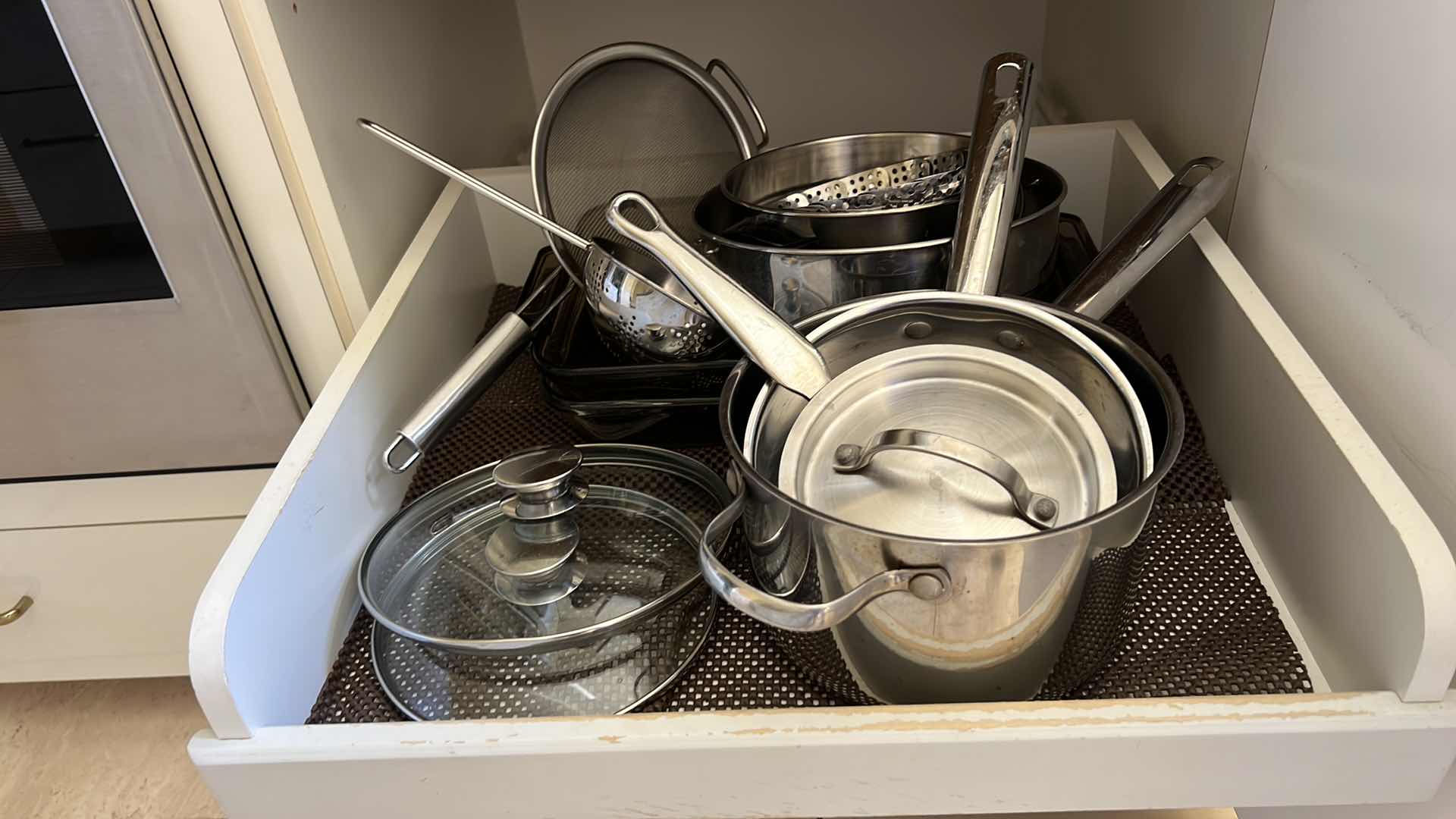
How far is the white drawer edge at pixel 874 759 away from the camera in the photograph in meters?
0.36

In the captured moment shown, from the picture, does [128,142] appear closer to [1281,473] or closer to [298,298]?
[298,298]

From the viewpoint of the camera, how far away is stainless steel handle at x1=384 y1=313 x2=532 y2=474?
54cm

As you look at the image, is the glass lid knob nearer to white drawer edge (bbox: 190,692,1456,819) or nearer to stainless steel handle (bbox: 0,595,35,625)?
white drawer edge (bbox: 190,692,1456,819)

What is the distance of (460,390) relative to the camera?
57cm

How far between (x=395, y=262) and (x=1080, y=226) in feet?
1.53

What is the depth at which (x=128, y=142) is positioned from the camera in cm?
53

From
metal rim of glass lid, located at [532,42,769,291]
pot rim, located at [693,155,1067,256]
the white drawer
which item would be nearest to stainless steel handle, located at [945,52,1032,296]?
pot rim, located at [693,155,1067,256]

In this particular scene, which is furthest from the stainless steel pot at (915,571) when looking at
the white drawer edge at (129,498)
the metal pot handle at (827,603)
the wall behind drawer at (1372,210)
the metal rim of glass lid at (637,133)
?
the white drawer edge at (129,498)

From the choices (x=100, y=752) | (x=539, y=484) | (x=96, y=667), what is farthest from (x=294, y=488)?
(x=100, y=752)

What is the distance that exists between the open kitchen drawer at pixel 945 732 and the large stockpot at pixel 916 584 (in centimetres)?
3

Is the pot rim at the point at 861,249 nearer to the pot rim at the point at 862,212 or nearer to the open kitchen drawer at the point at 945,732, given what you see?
the pot rim at the point at 862,212

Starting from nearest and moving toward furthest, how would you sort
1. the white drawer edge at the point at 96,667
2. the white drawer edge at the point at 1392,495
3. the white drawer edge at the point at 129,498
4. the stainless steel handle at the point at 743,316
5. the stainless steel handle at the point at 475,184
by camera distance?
the white drawer edge at the point at 1392,495, the stainless steel handle at the point at 743,316, the stainless steel handle at the point at 475,184, the white drawer edge at the point at 129,498, the white drawer edge at the point at 96,667

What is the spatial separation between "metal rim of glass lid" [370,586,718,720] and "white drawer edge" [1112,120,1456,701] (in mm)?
288

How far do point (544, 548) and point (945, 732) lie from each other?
0.24 meters
